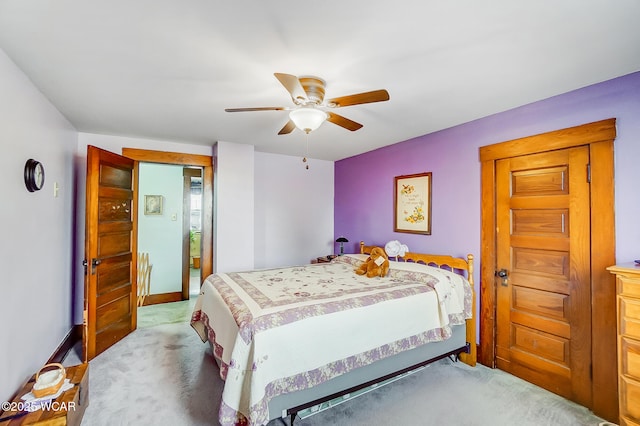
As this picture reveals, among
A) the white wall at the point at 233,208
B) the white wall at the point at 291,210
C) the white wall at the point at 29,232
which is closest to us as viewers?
the white wall at the point at 29,232

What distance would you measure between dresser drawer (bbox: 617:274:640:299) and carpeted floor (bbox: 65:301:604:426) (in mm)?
1051

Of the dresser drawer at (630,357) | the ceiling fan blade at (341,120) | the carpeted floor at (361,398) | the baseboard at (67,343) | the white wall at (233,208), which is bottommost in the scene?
the carpeted floor at (361,398)

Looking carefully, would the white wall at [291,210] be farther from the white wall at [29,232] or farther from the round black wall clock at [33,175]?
the round black wall clock at [33,175]

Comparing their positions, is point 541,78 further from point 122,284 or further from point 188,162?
point 122,284

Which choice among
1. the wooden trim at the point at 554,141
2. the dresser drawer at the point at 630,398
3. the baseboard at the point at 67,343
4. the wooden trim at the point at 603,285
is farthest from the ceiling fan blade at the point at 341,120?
the baseboard at the point at 67,343

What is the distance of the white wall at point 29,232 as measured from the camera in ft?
6.18

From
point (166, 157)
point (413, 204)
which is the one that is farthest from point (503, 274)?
point (166, 157)

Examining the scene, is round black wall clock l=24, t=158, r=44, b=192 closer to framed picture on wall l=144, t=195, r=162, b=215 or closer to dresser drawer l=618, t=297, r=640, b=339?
framed picture on wall l=144, t=195, r=162, b=215

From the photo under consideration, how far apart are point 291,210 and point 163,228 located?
2246 millimetres

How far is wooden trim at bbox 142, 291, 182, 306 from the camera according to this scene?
4879 mm

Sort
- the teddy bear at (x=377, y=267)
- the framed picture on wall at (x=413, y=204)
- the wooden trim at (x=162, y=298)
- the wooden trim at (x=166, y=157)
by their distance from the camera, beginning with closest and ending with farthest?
the teddy bear at (x=377, y=267), the framed picture on wall at (x=413, y=204), the wooden trim at (x=166, y=157), the wooden trim at (x=162, y=298)

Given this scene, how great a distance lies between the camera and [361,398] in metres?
2.35

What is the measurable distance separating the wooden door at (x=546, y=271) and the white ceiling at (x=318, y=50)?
702mm

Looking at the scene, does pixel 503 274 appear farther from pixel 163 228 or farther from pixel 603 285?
pixel 163 228
